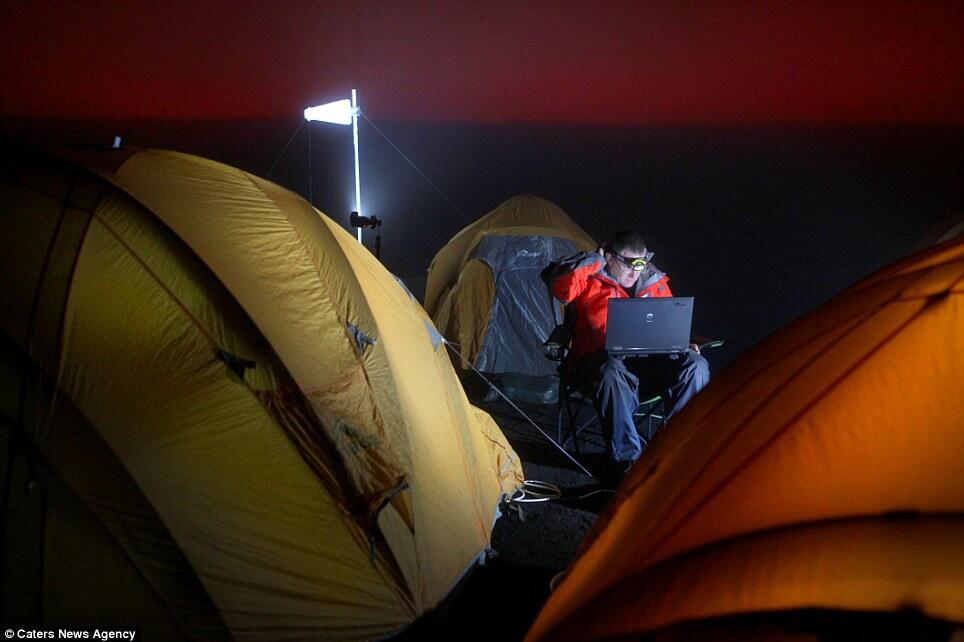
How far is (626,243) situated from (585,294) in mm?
497

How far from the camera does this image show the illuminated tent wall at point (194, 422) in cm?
245

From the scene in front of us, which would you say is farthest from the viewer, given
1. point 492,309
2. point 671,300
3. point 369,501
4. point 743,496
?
point 492,309

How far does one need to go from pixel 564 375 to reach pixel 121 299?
3427 mm

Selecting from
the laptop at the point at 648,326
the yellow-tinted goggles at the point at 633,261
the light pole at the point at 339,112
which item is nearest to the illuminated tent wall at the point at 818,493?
the laptop at the point at 648,326

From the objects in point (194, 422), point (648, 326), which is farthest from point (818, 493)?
point (648, 326)

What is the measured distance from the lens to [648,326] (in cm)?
484

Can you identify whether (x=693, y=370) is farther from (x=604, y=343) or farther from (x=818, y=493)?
(x=818, y=493)

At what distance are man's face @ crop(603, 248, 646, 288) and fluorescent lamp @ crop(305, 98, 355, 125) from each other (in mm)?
3711

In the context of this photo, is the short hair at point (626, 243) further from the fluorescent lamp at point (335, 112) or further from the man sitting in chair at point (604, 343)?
the fluorescent lamp at point (335, 112)

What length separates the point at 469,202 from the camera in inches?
723

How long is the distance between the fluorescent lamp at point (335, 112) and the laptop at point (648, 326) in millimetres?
4253

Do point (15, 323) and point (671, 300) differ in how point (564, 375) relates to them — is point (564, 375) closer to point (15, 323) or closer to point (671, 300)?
point (671, 300)

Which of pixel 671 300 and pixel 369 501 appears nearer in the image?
pixel 369 501

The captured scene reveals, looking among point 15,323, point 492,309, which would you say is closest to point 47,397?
point 15,323
